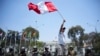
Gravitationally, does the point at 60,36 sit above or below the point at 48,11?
below

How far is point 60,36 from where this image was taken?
43.2 ft

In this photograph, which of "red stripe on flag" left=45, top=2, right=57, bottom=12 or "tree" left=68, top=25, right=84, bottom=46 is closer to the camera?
"red stripe on flag" left=45, top=2, right=57, bottom=12

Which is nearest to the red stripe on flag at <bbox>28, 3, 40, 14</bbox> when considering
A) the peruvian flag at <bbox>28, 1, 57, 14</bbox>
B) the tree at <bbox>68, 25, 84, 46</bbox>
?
the peruvian flag at <bbox>28, 1, 57, 14</bbox>

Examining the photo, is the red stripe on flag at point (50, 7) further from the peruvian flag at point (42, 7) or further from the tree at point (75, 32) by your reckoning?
the tree at point (75, 32)

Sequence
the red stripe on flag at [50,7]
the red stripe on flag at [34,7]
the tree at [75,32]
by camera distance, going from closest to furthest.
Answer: the red stripe on flag at [50,7] < the red stripe on flag at [34,7] < the tree at [75,32]

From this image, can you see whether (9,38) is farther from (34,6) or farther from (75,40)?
(34,6)

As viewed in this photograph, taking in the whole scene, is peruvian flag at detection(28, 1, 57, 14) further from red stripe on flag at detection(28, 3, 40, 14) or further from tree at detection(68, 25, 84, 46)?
tree at detection(68, 25, 84, 46)

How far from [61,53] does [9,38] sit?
72.0 metres

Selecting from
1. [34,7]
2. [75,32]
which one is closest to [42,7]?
[34,7]

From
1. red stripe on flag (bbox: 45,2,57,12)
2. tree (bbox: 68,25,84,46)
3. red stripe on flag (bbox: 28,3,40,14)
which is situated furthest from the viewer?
tree (bbox: 68,25,84,46)

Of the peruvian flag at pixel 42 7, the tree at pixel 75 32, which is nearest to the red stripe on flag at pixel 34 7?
the peruvian flag at pixel 42 7

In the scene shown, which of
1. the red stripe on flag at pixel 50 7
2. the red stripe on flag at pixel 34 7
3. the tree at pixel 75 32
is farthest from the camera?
the tree at pixel 75 32

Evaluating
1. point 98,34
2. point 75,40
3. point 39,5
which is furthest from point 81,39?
point 39,5

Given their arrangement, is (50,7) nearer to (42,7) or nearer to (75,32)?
(42,7)
